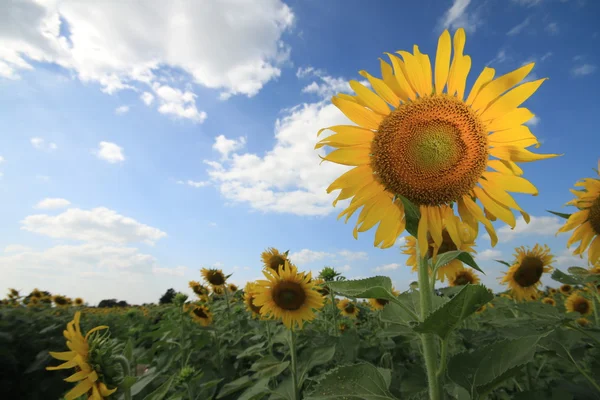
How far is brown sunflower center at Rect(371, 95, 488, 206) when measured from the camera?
175 centimetres

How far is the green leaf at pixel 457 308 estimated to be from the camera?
1.28m

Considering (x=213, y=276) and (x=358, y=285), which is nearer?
(x=358, y=285)

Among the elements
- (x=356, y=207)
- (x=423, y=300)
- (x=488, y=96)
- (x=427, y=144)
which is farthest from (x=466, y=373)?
(x=488, y=96)

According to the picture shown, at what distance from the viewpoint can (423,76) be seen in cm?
183

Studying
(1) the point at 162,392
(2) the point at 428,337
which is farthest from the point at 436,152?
(1) the point at 162,392

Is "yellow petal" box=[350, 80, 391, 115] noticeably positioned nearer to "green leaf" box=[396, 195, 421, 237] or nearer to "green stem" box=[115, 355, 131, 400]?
"green leaf" box=[396, 195, 421, 237]

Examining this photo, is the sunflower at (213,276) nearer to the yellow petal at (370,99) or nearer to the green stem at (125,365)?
the green stem at (125,365)

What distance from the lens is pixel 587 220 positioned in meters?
3.38

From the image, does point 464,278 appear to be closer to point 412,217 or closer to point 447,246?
point 447,246

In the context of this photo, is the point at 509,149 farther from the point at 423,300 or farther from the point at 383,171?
the point at 423,300

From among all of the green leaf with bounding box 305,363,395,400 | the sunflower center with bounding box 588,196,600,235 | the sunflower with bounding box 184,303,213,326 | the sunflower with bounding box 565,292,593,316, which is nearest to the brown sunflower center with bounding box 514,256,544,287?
the sunflower center with bounding box 588,196,600,235

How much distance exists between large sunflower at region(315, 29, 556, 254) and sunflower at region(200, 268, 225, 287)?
18.6 feet

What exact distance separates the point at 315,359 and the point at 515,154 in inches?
98.7

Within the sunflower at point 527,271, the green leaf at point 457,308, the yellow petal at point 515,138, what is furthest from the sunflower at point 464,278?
the green leaf at point 457,308
